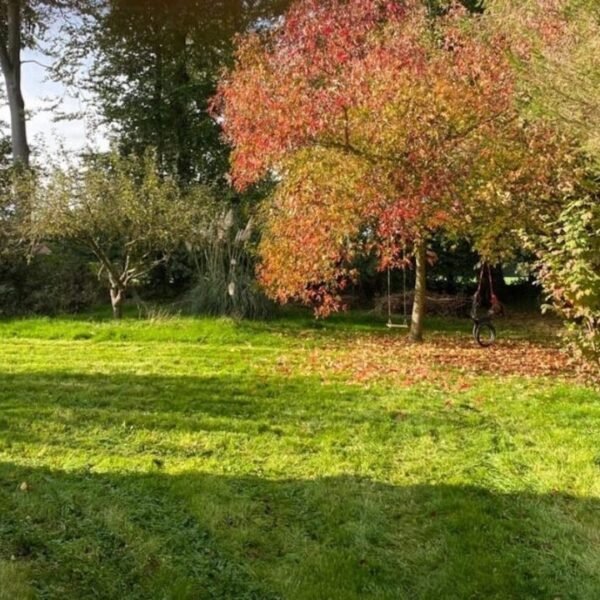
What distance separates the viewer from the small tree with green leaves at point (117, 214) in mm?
9578

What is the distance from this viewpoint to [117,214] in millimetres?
9820

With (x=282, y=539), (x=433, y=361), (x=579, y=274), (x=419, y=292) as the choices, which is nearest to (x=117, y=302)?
(x=419, y=292)

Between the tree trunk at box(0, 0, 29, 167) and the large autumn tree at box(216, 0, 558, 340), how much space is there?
979 cm

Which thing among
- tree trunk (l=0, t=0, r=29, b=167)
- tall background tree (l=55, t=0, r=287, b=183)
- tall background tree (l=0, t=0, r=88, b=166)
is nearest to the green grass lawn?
tall background tree (l=55, t=0, r=287, b=183)

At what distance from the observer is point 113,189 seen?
9883 millimetres

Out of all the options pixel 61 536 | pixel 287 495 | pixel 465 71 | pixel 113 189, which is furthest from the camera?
pixel 113 189

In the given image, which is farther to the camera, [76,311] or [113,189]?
[76,311]

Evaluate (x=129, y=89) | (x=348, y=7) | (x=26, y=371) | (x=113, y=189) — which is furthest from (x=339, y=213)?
(x=129, y=89)

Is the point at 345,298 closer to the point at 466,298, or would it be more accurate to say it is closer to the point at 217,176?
the point at 466,298

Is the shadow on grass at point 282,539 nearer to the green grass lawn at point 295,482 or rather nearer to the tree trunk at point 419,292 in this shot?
the green grass lawn at point 295,482

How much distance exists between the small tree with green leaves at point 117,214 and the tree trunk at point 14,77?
5300 mm

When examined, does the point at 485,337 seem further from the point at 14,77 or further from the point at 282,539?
the point at 14,77

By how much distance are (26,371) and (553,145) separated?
20.9 ft

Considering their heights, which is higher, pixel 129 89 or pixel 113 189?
pixel 129 89
